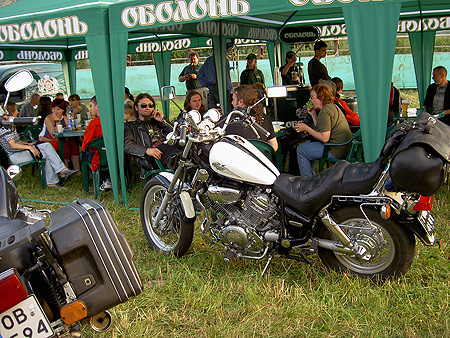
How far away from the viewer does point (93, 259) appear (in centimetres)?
187

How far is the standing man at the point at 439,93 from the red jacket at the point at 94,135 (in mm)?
5110

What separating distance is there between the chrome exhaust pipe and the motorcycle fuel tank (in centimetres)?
140

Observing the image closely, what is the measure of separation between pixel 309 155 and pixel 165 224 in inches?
82.4

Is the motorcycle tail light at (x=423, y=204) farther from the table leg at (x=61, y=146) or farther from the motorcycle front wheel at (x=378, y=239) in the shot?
the table leg at (x=61, y=146)

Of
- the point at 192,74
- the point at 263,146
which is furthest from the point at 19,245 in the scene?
the point at 192,74

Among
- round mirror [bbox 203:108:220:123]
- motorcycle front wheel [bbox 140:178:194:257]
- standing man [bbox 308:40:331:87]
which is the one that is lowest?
motorcycle front wheel [bbox 140:178:194:257]

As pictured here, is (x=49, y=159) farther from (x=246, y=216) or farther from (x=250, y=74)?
(x=250, y=74)

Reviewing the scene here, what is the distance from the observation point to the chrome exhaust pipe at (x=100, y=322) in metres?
1.91

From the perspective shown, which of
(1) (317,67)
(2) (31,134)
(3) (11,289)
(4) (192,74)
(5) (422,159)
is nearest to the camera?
(3) (11,289)

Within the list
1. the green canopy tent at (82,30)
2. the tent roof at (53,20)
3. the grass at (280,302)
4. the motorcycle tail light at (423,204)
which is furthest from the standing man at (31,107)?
the motorcycle tail light at (423,204)

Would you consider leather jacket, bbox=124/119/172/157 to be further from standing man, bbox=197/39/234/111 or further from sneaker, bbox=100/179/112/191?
standing man, bbox=197/39/234/111

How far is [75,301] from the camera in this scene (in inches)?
71.2

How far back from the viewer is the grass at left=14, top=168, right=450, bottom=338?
2646mm

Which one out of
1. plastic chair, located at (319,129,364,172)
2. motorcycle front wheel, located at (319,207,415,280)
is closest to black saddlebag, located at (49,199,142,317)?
motorcycle front wheel, located at (319,207,415,280)
